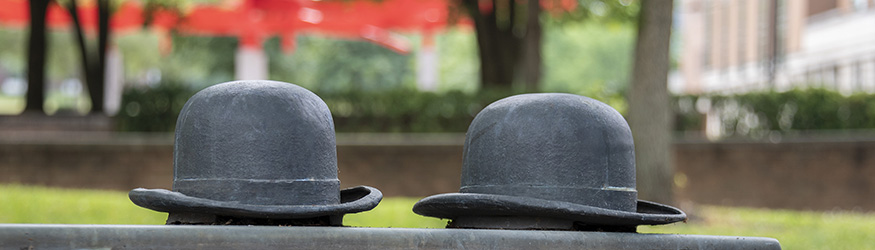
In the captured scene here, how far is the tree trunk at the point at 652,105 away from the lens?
445 inches

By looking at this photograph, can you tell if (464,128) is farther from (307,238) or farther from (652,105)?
(307,238)

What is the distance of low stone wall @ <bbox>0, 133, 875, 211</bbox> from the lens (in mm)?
14297

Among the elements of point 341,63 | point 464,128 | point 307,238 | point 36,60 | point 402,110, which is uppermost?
point 341,63

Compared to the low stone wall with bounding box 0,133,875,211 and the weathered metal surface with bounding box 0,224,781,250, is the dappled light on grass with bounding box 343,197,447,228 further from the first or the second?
the weathered metal surface with bounding box 0,224,781,250

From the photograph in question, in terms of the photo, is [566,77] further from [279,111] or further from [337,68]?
[279,111]

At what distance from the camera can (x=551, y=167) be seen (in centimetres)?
358

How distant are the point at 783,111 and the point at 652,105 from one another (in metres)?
6.60

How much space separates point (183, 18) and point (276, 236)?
17241 millimetres

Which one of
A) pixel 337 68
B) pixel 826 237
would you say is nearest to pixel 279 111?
pixel 826 237

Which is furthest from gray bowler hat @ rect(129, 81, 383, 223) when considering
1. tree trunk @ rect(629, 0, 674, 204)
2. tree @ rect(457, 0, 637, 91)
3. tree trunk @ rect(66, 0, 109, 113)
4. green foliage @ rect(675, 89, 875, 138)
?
tree trunk @ rect(66, 0, 109, 113)

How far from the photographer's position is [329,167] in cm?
357

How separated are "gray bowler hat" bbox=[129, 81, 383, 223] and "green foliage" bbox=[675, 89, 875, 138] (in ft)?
47.1

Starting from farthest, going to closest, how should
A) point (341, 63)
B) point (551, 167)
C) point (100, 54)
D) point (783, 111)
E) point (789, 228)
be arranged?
1. point (341, 63)
2. point (100, 54)
3. point (783, 111)
4. point (789, 228)
5. point (551, 167)

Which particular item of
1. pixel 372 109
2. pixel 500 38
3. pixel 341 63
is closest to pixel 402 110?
pixel 372 109
